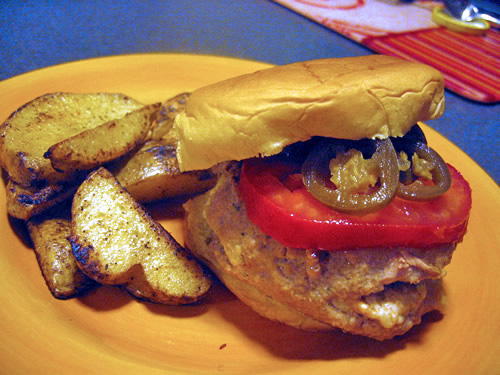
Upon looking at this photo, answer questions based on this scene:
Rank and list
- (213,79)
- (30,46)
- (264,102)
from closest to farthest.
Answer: (264,102) → (213,79) → (30,46)

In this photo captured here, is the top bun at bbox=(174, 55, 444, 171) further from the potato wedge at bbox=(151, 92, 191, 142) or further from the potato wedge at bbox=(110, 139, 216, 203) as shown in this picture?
the potato wedge at bbox=(151, 92, 191, 142)

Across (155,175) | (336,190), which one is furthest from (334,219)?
(155,175)

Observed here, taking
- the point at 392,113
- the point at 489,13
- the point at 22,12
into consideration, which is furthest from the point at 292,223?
the point at 489,13

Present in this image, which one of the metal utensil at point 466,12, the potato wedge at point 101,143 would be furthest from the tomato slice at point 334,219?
the metal utensil at point 466,12

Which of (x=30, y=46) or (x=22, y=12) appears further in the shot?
(x=22, y=12)

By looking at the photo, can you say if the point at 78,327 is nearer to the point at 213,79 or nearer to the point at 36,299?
the point at 36,299

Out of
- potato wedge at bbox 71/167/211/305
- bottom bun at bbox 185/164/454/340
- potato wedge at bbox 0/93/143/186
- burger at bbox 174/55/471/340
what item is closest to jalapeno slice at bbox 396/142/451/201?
burger at bbox 174/55/471/340

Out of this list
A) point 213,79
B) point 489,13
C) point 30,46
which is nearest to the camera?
point 213,79
